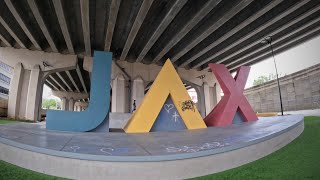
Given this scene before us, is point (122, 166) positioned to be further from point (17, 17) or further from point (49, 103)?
point (49, 103)

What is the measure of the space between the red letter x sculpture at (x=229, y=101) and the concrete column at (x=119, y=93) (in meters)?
16.7

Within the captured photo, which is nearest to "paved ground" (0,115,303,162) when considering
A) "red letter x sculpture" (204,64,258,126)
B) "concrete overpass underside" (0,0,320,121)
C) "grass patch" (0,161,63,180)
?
"grass patch" (0,161,63,180)

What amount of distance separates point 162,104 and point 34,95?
20.5m

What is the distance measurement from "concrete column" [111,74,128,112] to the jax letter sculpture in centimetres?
1732

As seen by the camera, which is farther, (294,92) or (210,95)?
(210,95)

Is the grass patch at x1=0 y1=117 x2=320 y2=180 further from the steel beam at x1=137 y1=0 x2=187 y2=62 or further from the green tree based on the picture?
the green tree

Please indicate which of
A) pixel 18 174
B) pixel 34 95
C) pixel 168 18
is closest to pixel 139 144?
pixel 18 174

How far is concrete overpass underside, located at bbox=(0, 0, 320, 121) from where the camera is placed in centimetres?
1478

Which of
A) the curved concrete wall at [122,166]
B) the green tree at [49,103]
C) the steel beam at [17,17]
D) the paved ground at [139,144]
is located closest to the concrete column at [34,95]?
the steel beam at [17,17]

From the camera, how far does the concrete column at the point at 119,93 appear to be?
83.4ft

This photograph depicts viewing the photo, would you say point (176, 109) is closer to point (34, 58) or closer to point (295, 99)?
point (34, 58)

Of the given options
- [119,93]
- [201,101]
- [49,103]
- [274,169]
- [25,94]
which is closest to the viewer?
[274,169]

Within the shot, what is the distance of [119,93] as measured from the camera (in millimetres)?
25625

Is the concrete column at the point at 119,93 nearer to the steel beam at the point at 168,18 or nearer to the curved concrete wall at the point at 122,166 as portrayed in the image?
the steel beam at the point at 168,18
